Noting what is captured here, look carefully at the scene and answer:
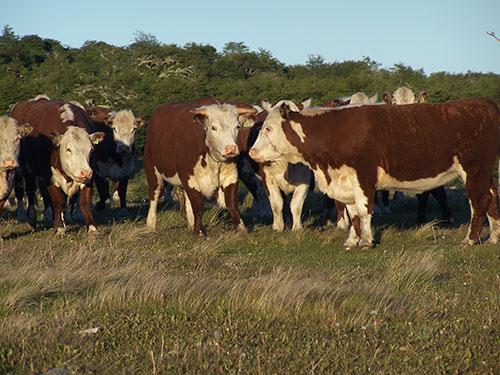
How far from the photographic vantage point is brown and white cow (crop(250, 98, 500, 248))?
41.3ft

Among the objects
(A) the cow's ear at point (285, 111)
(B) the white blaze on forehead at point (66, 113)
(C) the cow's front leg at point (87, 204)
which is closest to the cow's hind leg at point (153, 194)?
(C) the cow's front leg at point (87, 204)

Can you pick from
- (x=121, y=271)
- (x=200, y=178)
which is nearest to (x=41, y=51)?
(x=200, y=178)

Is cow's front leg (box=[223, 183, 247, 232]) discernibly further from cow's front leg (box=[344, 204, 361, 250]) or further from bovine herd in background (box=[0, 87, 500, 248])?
cow's front leg (box=[344, 204, 361, 250])

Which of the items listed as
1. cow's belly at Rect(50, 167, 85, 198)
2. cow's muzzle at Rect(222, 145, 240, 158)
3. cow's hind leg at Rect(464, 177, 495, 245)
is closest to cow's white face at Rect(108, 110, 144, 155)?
cow's belly at Rect(50, 167, 85, 198)

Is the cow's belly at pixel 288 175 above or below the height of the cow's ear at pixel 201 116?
below

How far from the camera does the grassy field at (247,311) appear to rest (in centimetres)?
644

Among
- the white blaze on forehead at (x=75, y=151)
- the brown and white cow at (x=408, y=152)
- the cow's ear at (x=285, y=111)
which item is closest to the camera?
the brown and white cow at (x=408, y=152)

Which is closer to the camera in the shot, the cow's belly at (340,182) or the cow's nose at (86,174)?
the cow's belly at (340,182)

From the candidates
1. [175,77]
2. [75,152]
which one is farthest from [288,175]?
[175,77]

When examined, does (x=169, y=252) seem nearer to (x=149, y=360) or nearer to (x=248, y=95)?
(x=149, y=360)

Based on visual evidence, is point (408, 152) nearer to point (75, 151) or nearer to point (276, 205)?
point (276, 205)

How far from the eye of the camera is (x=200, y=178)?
1436 centimetres

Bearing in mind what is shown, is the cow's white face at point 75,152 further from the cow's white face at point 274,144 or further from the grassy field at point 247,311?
the cow's white face at point 274,144

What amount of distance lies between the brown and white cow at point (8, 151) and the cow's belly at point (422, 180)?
529cm
